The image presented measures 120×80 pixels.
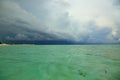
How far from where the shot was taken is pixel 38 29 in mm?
4500

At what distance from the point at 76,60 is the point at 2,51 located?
169 cm

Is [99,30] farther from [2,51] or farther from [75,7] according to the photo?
[2,51]

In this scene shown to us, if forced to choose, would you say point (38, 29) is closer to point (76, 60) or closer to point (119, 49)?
point (76, 60)

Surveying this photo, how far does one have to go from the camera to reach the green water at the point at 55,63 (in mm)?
4273

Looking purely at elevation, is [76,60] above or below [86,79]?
above

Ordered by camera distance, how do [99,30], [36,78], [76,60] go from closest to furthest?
[36,78] < [76,60] < [99,30]

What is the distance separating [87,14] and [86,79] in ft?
5.11

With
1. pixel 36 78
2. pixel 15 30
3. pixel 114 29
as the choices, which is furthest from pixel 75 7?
pixel 36 78

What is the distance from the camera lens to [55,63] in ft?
14.7

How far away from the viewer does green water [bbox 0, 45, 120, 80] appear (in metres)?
4.27

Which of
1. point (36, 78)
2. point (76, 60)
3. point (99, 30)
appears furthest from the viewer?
point (99, 30)

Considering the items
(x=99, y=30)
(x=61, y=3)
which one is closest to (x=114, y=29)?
(x=99, y=30)

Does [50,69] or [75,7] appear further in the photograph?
[75,7]

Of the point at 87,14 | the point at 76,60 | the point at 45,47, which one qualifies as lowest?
the point at 76,60
